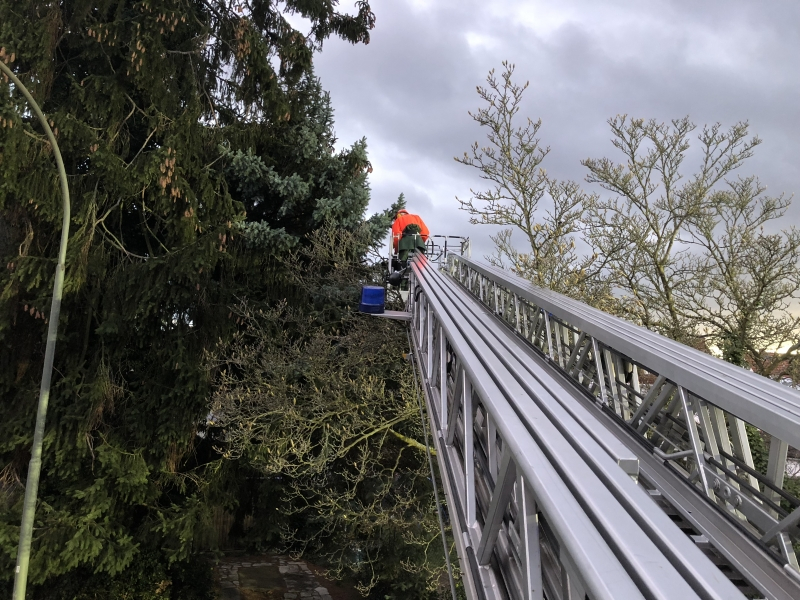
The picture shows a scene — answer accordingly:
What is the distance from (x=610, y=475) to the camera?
1.87 meters

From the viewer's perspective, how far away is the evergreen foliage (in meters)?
9.47

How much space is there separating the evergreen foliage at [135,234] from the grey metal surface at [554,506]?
24.8 feet

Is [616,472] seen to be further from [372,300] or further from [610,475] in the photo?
[372,300]

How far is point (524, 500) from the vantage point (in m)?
1.95

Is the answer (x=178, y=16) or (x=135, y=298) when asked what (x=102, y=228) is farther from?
(x=178, y=16)

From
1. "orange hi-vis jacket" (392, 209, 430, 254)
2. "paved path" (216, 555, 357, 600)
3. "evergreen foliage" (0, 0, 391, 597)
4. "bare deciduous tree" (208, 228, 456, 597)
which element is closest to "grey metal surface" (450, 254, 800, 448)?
"orange hi-vis jacket" (392, 209, 430, 254)

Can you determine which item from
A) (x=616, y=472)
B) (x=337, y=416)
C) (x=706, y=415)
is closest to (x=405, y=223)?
(x=337, y=416)

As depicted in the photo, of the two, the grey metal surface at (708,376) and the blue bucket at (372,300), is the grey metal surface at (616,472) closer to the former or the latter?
the grey metal surface at (708,376)

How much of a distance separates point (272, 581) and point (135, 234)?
341 inches

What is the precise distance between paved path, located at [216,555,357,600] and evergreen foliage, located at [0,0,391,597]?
3729mm

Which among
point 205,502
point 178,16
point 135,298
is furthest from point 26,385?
point 178,16

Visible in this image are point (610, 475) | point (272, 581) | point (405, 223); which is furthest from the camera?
point (272, 581)

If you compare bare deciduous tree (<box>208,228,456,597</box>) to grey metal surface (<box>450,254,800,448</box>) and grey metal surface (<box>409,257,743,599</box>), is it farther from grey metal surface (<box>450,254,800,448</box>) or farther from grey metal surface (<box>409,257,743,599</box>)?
grey metal surface (<box>409,257,743,599</box>)

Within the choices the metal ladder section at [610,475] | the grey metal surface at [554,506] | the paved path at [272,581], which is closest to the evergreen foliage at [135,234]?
the paved path at [272,581]
